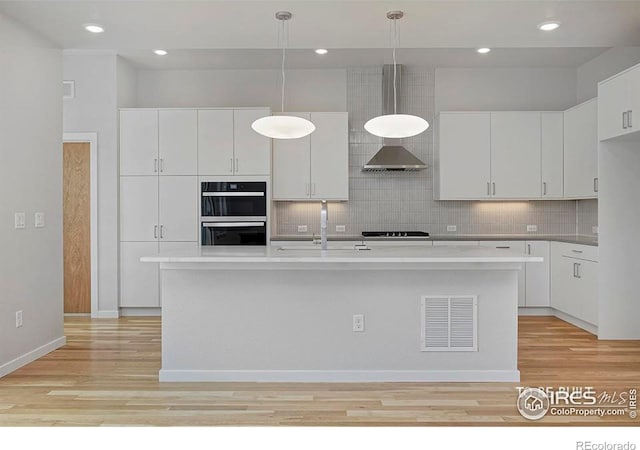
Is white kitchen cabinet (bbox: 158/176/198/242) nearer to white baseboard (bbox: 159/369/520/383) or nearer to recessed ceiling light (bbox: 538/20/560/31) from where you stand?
white baseboard (bbox: 159/369/520/383)

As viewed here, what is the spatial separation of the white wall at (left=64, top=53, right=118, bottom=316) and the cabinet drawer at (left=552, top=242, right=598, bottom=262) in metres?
4.82

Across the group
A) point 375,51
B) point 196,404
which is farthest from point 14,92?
point 375,51

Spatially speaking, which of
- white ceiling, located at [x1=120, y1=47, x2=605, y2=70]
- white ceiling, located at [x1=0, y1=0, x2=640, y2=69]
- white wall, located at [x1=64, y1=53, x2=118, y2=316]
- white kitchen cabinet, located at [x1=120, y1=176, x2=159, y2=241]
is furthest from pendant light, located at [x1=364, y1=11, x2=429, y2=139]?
white wall, located at [x1=64, y1=53, x2=118, y2=316]

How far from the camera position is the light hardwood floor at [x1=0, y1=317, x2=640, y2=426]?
277 cm

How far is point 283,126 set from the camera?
3609mm

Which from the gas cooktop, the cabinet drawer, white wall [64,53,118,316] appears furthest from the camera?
the gas cooktop

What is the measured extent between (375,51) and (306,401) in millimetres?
3878

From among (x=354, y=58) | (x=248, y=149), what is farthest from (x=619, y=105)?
(x=248, y=149)

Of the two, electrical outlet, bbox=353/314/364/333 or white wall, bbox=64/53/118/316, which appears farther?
white wall, bbox=64/53/118/316

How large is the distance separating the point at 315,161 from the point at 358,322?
2.77m

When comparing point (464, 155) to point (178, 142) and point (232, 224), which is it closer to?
point (232, 224)

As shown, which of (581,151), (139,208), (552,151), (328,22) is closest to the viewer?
(328,22)

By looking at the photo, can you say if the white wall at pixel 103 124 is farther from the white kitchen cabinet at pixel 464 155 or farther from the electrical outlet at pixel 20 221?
the white kitchen cabinet at pixel 464 155

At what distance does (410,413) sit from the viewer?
284cm
